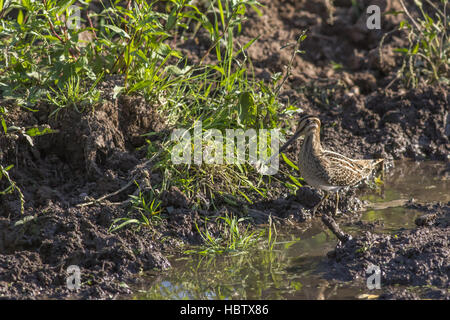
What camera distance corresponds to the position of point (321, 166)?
21.7 feet

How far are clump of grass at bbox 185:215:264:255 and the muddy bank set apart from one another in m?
0.77

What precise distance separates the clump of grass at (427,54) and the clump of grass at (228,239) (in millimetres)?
3427

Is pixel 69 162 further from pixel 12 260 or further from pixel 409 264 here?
pixel 409 264

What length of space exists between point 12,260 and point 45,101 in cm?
179

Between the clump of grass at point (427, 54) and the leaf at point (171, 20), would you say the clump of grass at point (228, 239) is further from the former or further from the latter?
the clump of grass at point (427, 54)

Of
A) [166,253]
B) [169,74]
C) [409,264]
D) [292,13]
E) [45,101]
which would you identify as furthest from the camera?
[292,13]

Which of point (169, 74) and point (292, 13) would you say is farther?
point (292, 13)

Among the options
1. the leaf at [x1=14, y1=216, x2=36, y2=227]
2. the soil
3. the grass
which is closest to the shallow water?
the soil

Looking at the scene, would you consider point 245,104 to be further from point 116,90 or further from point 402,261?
point 402,261

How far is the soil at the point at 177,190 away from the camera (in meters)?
5.31

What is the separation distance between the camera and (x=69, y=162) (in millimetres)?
6551

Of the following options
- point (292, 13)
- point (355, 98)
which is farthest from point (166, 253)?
point (292, 13)

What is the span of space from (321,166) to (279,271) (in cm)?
147

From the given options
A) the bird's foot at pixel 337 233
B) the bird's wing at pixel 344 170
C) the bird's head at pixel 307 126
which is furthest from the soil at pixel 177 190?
the bird's head at pixel 307 126
